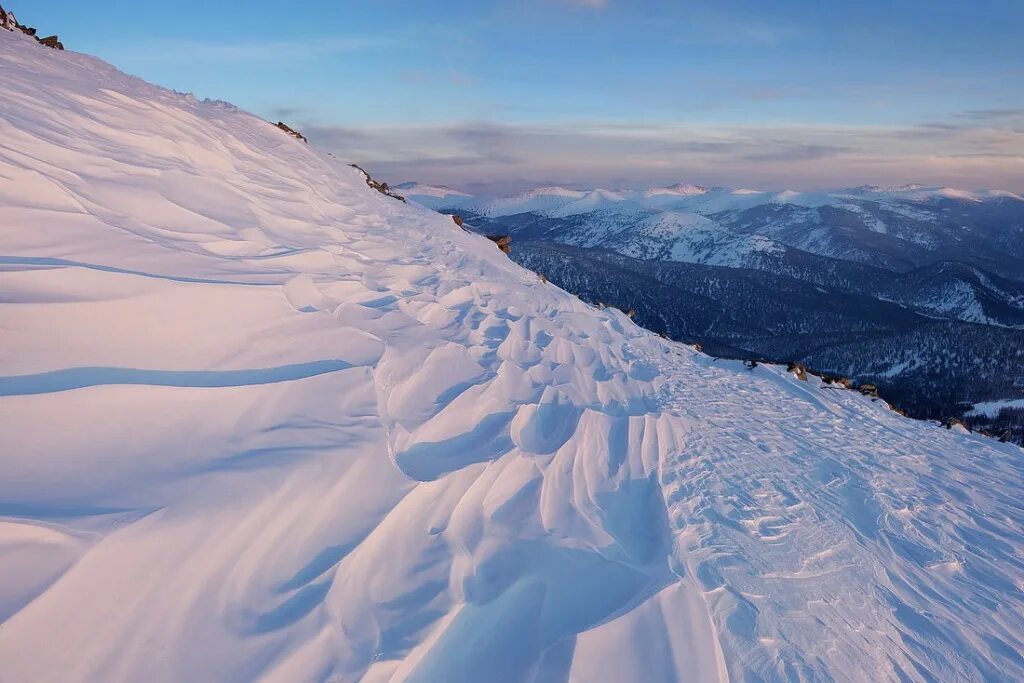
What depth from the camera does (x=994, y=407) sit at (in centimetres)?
10075

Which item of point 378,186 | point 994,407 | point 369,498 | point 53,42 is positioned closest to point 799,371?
point 369,498

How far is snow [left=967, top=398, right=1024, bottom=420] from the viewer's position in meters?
98.7

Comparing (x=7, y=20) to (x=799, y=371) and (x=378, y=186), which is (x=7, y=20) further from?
(x=799, y=371)

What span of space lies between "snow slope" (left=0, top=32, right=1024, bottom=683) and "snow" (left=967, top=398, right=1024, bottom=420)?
12403 centimetres

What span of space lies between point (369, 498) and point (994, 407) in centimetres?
13528

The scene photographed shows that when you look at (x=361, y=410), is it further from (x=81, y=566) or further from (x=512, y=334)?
(x=512, y=334)

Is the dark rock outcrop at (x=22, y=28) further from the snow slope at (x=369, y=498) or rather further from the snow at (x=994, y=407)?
the snow at (x=994, y=407)

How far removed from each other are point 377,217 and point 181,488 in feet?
34.8

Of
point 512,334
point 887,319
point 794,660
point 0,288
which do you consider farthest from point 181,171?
point 887,319

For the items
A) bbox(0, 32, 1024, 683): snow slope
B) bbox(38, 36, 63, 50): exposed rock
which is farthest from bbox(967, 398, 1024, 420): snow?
bbox(38, 36, 63, 50): exposed rock

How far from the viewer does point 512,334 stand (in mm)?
7195

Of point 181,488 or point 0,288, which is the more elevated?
point 0,288

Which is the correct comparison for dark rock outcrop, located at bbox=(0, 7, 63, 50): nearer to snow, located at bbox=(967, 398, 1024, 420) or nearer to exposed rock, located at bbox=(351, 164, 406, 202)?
exposed rock, located at bbox=(351, 164, 406, 202)

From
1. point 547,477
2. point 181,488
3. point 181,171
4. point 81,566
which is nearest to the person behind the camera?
point 81,566
